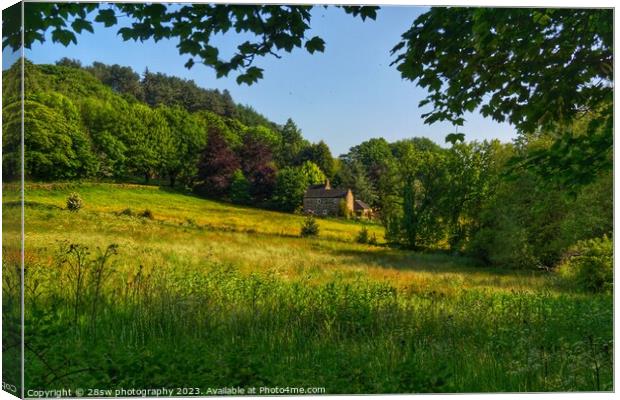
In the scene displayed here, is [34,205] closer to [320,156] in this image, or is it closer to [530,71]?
[320,156]

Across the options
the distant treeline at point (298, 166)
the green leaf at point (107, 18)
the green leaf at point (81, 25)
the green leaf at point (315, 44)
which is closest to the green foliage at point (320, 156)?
the distant treeline at point (298, 166)

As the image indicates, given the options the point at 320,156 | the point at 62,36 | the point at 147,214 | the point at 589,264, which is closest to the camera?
the point at 62,36

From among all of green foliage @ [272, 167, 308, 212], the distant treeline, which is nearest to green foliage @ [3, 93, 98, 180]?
the distant treeline

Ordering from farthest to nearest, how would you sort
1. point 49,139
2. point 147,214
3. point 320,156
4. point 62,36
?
point 320,156, point 147,214, point 49,139, point 62,36

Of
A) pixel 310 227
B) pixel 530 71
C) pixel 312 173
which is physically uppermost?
pixel 530 71

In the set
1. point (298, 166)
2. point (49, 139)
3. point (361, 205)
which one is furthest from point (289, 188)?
point (49, 139)

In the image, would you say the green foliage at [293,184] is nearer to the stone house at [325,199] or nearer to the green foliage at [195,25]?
the stone house at [325,199]

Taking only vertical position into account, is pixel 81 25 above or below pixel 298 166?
above
